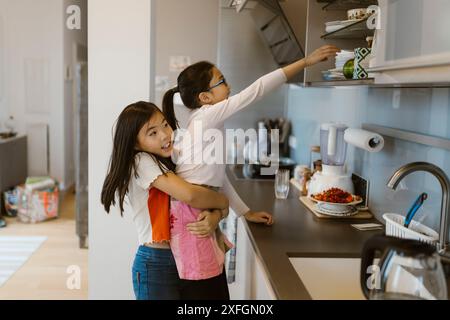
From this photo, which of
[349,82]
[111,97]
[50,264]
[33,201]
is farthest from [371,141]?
[33,201]

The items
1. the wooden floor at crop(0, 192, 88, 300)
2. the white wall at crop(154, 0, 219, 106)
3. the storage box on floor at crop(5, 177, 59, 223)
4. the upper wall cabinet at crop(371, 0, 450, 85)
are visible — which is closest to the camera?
the upper wall cabinet at crop(371, 0, 450, 85)

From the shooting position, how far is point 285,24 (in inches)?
83.0

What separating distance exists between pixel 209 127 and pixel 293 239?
44 cm

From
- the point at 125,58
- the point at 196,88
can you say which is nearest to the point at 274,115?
the point at 125,58

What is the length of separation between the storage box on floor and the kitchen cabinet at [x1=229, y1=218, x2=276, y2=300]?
109 inches

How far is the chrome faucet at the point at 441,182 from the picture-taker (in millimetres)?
1229

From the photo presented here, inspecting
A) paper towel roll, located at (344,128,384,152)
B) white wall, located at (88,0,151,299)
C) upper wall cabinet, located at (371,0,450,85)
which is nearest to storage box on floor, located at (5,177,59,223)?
white wall, located at (88,0,151,299)

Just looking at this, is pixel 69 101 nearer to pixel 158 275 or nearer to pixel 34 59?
pixel 34 59

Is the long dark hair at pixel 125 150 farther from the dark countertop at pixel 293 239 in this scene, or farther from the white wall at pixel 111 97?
the white wall at pixel 111 97

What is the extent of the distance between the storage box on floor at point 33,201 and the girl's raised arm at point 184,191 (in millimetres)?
3340

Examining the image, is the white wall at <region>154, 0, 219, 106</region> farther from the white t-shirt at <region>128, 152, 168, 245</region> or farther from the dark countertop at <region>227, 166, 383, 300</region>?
the white t-shirt at <region>128, 152, 168, 245</region>

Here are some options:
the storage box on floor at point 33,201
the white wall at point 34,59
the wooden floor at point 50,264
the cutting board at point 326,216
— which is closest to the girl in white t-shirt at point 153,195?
the cutting board at point 326,216

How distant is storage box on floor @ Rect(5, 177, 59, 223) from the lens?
4.36 metres

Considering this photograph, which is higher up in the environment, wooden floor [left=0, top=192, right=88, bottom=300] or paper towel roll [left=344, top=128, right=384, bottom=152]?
paper towel roll [left=344, top=128, right=384, bottom=152]
